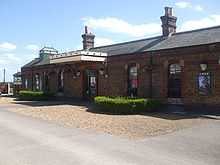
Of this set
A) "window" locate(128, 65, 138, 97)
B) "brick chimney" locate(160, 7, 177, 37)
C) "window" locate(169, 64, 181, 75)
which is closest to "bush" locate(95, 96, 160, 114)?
"window" locate(169, 64, 181, 75)

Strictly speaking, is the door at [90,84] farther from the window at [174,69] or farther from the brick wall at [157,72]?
the window at [174,69]

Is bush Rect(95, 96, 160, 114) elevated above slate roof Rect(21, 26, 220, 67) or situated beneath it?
situated beneath

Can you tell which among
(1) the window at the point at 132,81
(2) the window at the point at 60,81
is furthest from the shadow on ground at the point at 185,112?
(2) the window at the point at 60,81

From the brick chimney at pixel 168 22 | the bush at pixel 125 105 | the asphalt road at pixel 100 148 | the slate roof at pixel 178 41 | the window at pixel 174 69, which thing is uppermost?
the brick chimney at pixel 168 22

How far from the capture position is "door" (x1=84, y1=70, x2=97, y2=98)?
26.0 m

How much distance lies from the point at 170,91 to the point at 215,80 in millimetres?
3377

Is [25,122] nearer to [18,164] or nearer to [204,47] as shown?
[18,164]

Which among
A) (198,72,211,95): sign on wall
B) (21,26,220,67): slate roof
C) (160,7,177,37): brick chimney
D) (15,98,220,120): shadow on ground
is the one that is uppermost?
(160,7,177,37): brick chimney

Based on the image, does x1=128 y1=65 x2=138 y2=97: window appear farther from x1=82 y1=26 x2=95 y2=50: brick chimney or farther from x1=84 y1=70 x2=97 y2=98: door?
x1=82 y1=26 x2=95 y2=50: brick chimney

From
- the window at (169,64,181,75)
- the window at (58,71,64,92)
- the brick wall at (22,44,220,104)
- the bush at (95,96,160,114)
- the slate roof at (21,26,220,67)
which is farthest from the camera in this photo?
the window at (58,71,64,92)

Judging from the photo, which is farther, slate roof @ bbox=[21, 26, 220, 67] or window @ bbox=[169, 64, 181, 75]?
window @ bbox=[169, 64, 181, 75]

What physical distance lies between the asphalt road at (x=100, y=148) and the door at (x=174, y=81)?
7.16 metres

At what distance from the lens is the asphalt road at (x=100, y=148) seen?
725 centimetres

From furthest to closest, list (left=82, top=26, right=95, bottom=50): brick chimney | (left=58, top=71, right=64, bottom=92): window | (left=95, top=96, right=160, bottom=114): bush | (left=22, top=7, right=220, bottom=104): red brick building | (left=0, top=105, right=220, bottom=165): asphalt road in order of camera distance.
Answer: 1. (left=82, top=26, right=95, bottom=50): brick chimney
2. (left=58, top=71, right=64, bottom=92): window
3. (left=22, top=7, right=220, bottom=104): red brick building
4. (left=95, top=96, right=160, bottom=114): bush
5. (left=0, top=105, right=220, bottom=165): asphalt road
